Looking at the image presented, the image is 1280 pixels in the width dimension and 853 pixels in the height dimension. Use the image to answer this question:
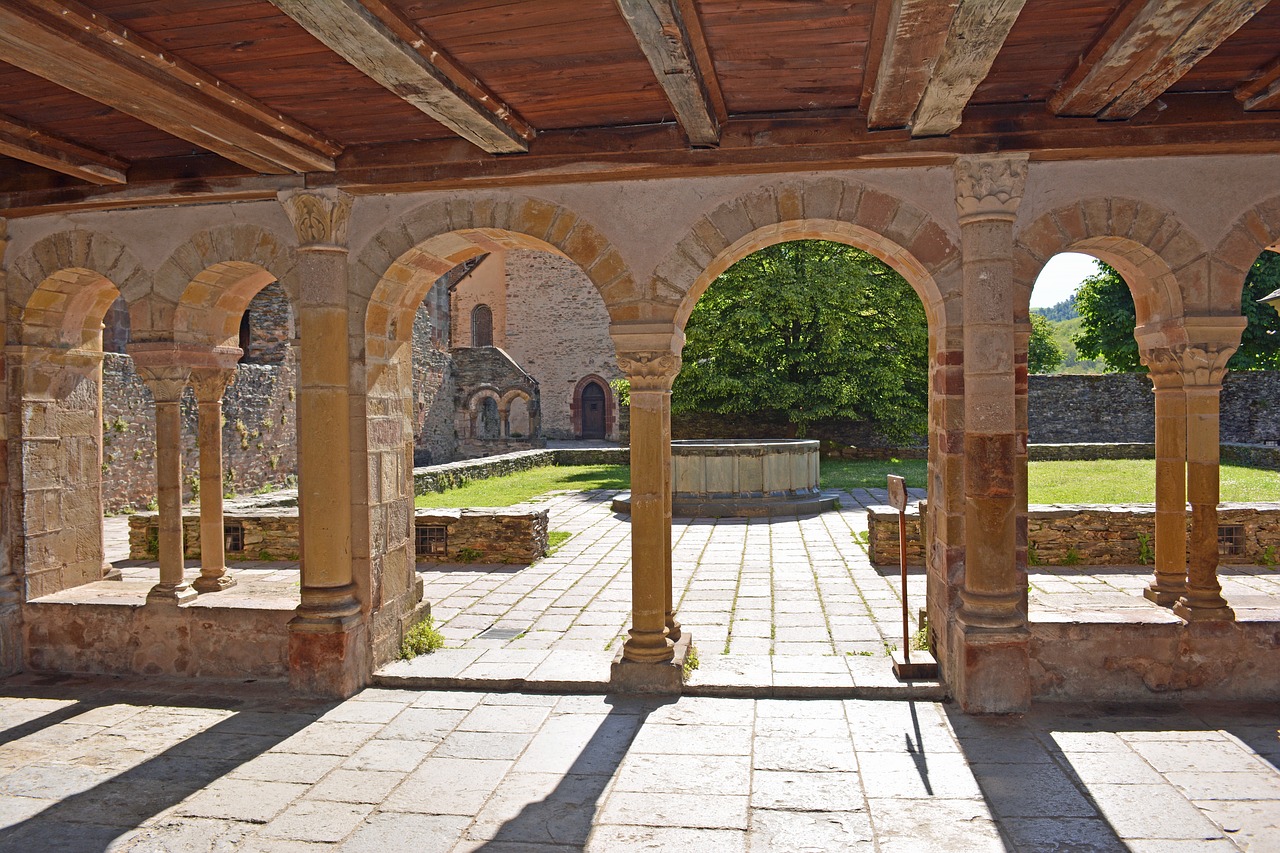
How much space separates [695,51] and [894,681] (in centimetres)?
385

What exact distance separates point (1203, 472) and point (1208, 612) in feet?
2.76

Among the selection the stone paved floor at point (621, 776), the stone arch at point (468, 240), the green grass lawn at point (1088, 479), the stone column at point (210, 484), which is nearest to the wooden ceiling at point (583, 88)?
the stone arch at point (468, 240)

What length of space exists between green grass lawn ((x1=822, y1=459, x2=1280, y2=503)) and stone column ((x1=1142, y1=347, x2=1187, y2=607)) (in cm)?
466

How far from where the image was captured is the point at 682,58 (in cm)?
371

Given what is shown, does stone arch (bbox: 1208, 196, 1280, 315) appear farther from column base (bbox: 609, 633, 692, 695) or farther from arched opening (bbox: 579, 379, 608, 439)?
arched opening (bbox: 579, 379, 608, 439)

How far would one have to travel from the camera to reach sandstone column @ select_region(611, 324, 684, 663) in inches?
214

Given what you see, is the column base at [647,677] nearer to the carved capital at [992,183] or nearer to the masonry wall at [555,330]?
the carved capital at [992,183]

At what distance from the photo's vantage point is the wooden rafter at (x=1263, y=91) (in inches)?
171

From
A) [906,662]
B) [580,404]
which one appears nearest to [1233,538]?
[906,662]

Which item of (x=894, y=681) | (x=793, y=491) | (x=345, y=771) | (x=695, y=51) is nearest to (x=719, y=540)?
(x=793, y=491)

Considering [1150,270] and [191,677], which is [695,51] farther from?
[191,677]

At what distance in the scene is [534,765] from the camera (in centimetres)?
436

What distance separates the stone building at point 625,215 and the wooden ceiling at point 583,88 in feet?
0.08

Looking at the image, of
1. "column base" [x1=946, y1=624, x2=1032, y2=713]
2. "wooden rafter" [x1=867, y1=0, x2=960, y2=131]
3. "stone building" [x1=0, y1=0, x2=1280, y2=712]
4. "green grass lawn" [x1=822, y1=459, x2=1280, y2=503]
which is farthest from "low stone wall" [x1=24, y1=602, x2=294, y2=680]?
"green grass lawn" [x1=822, y1=459, x2=1280, y2=503]
